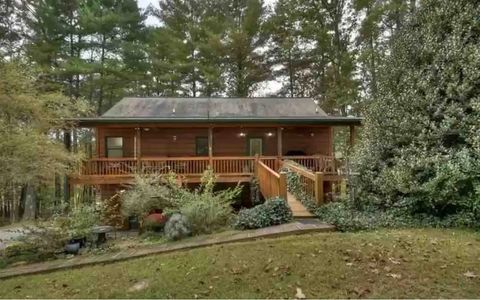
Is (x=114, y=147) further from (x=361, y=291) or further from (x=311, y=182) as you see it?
(x=361, y=291)

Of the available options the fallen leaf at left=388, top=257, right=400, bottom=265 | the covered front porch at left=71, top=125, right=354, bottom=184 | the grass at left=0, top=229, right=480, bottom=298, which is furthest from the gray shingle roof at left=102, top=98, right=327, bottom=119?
the fallen leaf at left=388, top=257, right=400, bottom=265

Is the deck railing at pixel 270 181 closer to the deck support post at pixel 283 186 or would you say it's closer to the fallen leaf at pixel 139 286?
the deck support post at pixel 283 186

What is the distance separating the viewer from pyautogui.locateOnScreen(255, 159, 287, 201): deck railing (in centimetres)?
802

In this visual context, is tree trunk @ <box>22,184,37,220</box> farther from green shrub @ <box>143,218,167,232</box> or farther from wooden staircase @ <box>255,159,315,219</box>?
wooden staircase @ <box>255,159,315,219</box>

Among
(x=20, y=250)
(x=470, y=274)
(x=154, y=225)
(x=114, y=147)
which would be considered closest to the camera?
(x=470, y=274)

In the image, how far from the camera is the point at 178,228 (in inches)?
287

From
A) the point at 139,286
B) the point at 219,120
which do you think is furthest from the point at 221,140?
the point at 139,286

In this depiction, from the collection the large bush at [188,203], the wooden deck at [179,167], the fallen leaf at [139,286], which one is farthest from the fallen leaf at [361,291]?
the wooden deck at [179,167]

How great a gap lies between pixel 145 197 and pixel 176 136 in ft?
22.8

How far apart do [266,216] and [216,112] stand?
374 inches

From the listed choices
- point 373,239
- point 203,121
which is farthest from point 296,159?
point 373,239

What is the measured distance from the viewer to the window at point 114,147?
1612 cm

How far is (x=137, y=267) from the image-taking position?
218 inches

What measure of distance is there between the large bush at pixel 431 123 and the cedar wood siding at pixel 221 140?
7.19m
